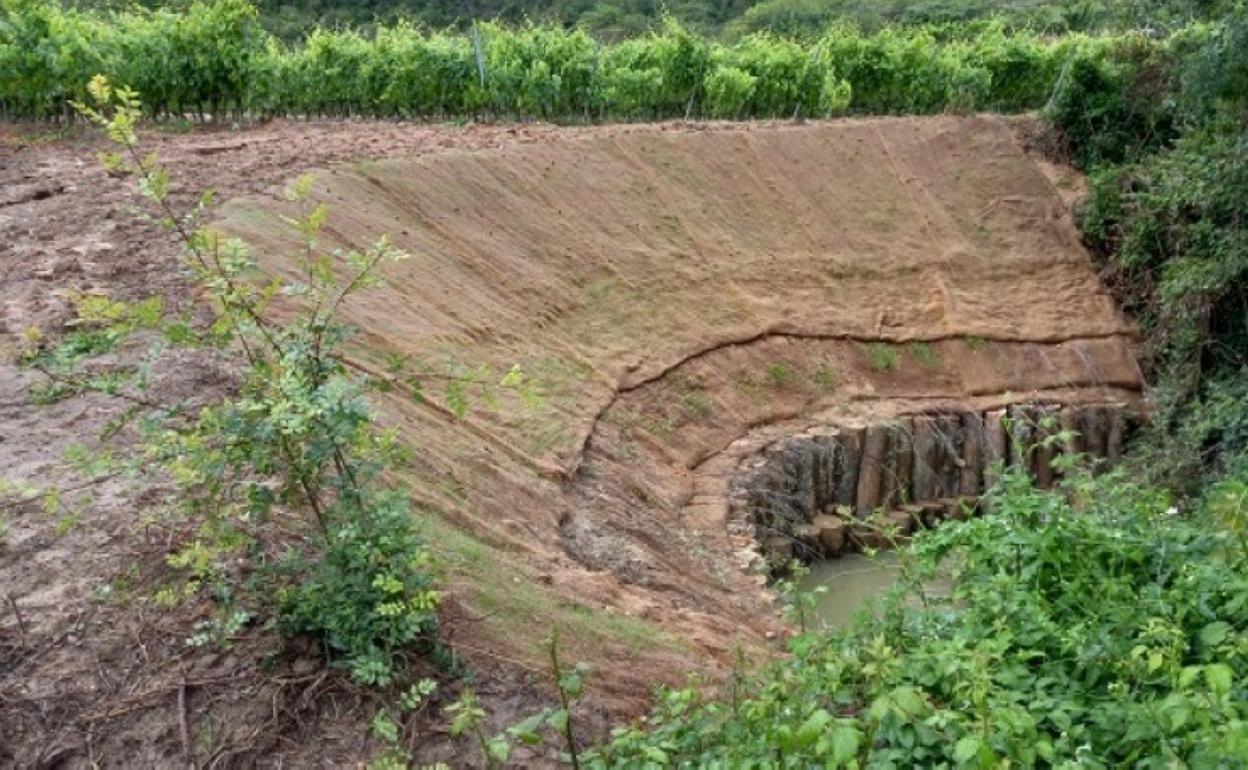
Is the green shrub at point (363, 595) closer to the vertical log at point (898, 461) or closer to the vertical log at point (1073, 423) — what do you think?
the vertical log at point (898, 461)

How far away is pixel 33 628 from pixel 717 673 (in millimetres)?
3245

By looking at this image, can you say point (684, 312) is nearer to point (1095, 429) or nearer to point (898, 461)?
point (898, 461)

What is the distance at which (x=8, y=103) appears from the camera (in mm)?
15742

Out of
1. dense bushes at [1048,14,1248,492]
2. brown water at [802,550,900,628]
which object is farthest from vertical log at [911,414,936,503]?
dense bushes at [1048,14,1248,492]

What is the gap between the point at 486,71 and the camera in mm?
17906

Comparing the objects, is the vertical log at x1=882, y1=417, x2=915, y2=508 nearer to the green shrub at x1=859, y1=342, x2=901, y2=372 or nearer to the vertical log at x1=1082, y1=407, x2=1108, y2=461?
the green shrub at x1=859, y1=342, x2=901, y2=372

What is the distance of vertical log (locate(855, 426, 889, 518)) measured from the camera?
46.0ft

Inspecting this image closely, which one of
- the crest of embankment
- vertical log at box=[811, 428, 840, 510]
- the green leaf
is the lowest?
vertical log at box=[811, 428, 840, 510]

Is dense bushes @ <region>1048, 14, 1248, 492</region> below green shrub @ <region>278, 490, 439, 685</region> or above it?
below

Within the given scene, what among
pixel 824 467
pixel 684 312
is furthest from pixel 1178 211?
pixel 684 312

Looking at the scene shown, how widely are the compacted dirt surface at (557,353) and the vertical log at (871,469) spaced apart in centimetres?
65

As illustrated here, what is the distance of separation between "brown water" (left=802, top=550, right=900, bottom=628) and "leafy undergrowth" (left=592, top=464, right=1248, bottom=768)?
18.1 ft

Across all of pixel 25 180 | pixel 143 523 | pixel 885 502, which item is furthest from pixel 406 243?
pixel 143 523

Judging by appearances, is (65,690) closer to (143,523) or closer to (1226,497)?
(143,523)
